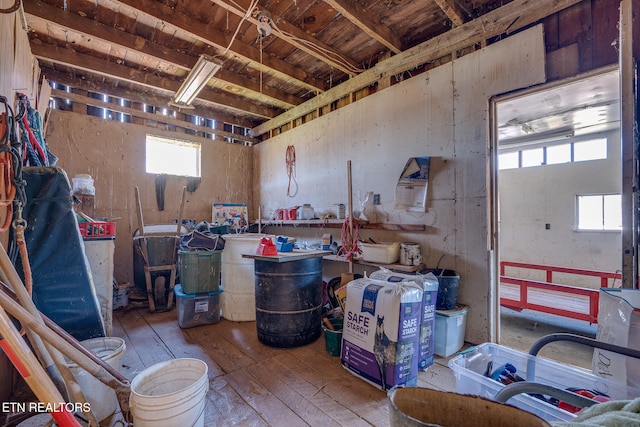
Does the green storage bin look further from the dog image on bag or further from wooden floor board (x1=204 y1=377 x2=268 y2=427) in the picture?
the dog image on bag

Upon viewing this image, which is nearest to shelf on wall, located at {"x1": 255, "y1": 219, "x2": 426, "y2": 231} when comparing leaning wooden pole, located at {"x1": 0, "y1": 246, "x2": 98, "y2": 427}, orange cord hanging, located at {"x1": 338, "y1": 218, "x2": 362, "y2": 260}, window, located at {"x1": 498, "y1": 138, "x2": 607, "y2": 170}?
orange cord hanging, located at {"x1": 338, "y1": 218, "x2": 362, "y2": 260}

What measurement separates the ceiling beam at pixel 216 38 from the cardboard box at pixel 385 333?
9.64 feet

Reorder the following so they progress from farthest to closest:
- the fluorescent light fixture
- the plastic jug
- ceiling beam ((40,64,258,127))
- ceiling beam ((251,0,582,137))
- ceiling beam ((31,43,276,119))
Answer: the plastic jug
ceiling beam ((40,64,258,127))
ceiling beam ((31,43,276,119))
the fluorescent light fixture
ceiling beam ((251,0,582,137))

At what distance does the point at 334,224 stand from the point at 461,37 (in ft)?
8.16

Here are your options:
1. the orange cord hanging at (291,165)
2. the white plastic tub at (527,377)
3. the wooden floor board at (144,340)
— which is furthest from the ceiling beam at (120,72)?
the white plastic tub at (527,377)

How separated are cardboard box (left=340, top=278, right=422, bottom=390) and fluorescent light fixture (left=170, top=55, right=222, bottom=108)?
280 cm

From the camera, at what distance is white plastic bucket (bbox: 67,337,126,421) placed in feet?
4.86

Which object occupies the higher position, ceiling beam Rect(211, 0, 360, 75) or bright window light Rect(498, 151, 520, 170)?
ceiling beam Rect(211, 0, 360, 75)

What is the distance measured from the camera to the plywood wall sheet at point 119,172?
3998mm

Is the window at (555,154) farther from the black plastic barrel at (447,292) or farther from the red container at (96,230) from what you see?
the red container at (96,230)

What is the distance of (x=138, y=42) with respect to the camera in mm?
3092

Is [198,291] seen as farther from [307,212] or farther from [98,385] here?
[307,212]

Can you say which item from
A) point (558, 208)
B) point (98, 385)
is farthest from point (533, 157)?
point (98, 385)

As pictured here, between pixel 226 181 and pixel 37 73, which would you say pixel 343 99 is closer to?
pixel 226 181
